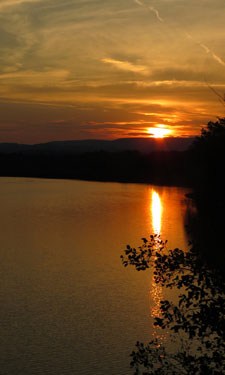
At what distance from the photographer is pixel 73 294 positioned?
22.1 m

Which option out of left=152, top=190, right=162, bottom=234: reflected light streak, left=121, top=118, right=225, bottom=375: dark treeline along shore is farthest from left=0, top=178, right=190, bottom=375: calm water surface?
left=121, top=118, right=225, bottom=375: dark treeline along shore

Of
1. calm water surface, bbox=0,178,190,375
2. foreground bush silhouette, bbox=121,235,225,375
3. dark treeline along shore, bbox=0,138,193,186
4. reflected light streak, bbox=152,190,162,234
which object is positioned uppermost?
dark treeline along shore, bbox=0,138,193,186

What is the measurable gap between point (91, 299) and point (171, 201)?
4421cm

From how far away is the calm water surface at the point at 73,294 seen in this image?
15.6 meters

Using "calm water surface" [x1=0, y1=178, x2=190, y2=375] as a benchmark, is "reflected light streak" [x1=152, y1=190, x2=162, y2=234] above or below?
above

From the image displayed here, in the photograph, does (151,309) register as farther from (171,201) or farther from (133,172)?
(133,172)

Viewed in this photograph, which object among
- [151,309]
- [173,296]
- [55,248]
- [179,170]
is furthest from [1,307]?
[179,170]

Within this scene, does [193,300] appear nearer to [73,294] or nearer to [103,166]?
[73,294]

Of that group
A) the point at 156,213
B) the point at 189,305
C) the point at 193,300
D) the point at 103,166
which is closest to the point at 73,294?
the point at 193,300

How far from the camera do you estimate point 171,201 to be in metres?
64.6

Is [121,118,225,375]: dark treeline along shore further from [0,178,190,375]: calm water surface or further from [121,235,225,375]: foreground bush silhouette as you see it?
[0,178,190,375]: calm water surface

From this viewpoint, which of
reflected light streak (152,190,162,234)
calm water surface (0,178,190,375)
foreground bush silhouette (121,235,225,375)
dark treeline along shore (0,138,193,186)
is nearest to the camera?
foreground bush silhouette (121,235,225,375)

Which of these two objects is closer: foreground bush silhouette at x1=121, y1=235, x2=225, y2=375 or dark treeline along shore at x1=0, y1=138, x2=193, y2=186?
foreground bush silhouette at x1=121, y1=235, x2=225, y2=375

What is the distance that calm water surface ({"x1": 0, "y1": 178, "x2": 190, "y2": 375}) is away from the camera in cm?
1563
